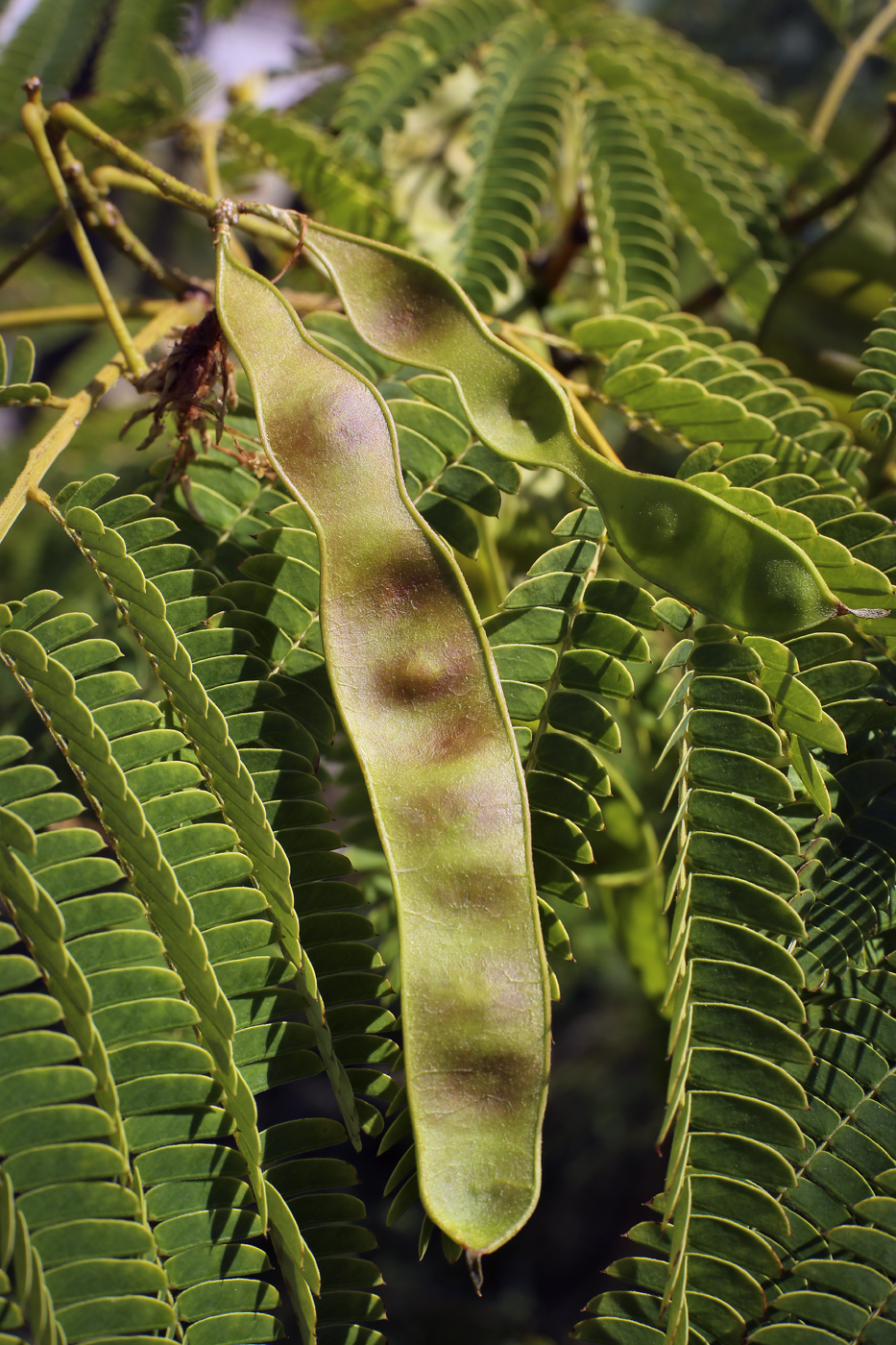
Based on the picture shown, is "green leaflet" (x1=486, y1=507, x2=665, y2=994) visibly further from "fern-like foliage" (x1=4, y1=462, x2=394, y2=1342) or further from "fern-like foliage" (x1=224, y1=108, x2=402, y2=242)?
"fern-like foliage" (x1=224, y1=108, x2=402, y2=242)

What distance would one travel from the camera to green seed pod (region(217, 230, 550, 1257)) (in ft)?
2.14

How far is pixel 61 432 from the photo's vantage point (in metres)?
0.94

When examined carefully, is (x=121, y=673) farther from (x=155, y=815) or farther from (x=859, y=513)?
(x=859, y=513)

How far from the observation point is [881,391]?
42.6 inches

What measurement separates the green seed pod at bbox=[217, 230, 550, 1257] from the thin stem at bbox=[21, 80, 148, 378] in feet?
0.61

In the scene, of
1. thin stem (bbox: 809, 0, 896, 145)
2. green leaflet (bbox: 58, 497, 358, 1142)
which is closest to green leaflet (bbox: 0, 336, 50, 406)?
green leaflet (bbox: 58, 497, 358, 1142)

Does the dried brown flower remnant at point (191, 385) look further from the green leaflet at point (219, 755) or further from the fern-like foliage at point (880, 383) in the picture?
the fern-like foliage at point (880, 383)

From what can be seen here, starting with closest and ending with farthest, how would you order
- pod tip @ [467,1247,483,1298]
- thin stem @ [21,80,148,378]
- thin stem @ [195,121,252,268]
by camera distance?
pod tip @ [467,1247,483,1298] < thin stem @ [21,80,148,378] < thin stem @ [195,121,252,268]

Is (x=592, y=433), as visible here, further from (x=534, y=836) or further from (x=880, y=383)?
(x=534, y=836)

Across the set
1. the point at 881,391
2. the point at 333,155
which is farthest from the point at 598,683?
the point at 333,155

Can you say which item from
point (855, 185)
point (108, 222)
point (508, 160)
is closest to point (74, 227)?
point (108, 222)

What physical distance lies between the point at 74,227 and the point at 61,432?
1.04ft

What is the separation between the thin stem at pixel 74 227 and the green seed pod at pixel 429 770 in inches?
7.4

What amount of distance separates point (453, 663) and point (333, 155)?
1.33m
